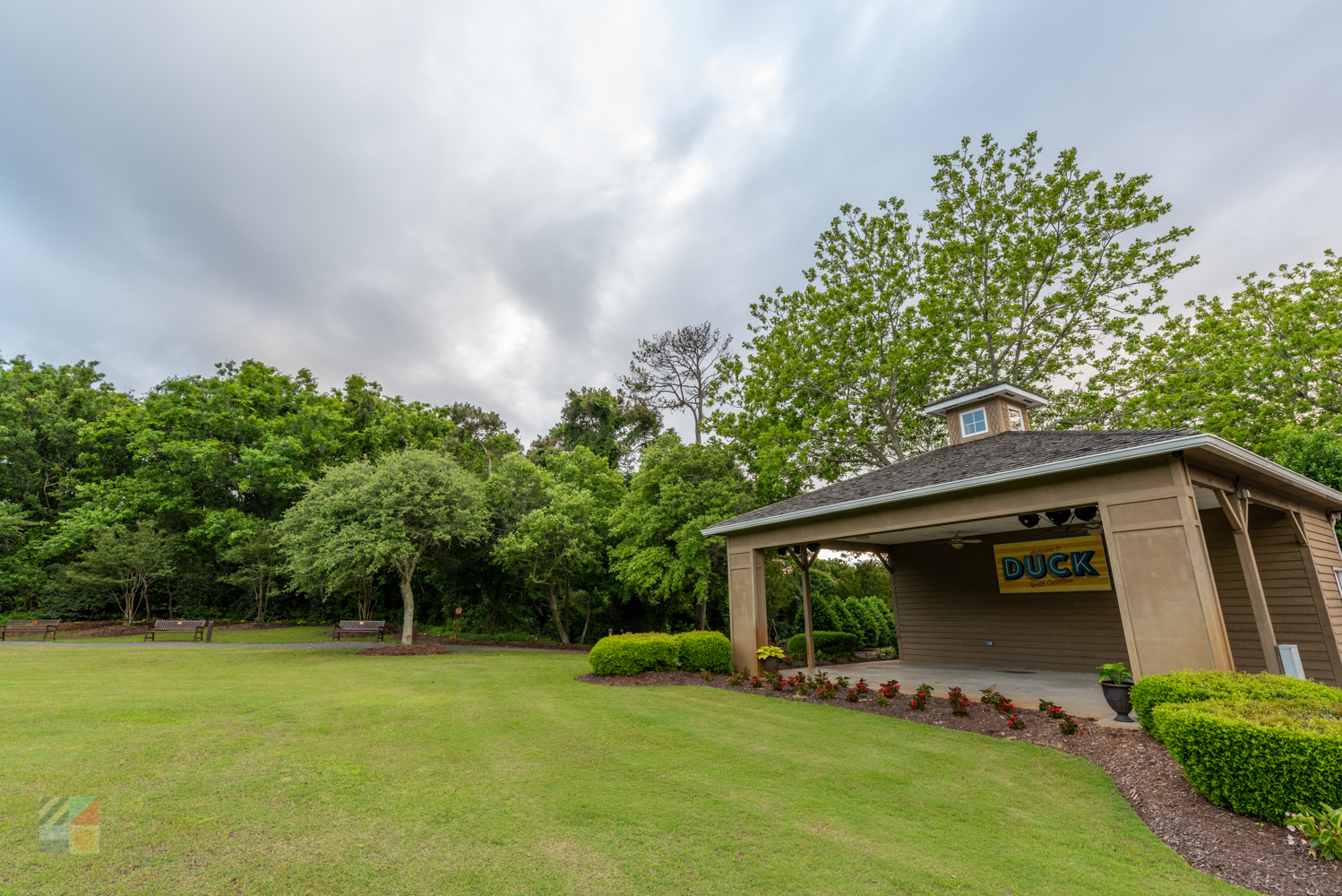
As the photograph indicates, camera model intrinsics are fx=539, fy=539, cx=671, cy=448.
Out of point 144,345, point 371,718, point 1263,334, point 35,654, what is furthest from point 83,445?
point 1263,334

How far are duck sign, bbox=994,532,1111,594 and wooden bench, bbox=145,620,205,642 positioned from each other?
24267 mm

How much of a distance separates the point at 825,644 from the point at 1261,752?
1229 cm

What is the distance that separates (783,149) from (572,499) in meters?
12.2

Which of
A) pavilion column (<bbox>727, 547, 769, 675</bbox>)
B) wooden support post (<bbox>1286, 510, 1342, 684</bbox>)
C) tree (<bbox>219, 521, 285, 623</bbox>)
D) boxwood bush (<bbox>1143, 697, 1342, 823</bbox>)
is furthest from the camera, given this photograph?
tree (<bbox>219, 521, 285, 623</bbox>)

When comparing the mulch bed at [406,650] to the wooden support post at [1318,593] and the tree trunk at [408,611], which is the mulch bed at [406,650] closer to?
the tree trunk at [408,611]

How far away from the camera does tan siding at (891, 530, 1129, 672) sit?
11.7 meters

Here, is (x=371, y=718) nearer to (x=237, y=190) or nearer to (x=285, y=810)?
(x=285, y=810)

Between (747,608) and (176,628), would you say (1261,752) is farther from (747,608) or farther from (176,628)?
(176,628)

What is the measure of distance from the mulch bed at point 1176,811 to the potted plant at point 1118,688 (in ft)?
1.52

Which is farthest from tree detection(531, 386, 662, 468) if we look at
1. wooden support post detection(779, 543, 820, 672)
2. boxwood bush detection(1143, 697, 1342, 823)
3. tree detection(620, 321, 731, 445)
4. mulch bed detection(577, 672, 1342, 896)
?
boxwood bush detection(1143, 697, 1342, 823)

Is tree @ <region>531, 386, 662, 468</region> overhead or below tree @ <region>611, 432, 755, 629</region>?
overhead

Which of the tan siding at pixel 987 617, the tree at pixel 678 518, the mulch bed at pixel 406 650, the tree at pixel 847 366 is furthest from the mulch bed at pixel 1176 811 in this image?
the mulch bed at pixel 406 650

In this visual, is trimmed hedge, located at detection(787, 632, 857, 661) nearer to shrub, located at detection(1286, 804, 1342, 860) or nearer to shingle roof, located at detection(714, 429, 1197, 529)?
shingle roof, located at detection(714, 429, 1197, 529)

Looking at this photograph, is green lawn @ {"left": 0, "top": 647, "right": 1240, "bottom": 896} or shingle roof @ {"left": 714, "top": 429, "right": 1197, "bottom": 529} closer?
green lawn @ {"left": 0, "top": 647, "right": 1240, "bottom": 896}
